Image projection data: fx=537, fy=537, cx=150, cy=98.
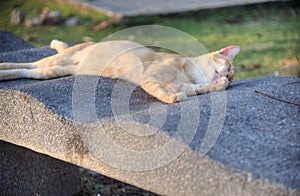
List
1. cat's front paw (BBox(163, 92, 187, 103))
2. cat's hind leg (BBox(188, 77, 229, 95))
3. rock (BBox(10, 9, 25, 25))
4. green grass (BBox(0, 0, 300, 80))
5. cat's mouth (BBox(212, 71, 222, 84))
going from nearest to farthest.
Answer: cat's front paw (BBox(163, 92, 187, 103))
cat's hind leg (BBox(188, 77, 229, 95))
cat's mouth (BBox(212, 71, 222, 84))
green grass (BBox(0, 0, 300, 80))
rock (BBox(10, 9, 25, 25))

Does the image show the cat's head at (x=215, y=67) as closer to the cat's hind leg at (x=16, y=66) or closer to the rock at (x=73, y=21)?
the cat's hind leg at (x=16, y=66)

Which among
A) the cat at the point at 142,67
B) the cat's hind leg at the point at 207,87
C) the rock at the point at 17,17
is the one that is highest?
the cat's hind leg at the point at 207,87

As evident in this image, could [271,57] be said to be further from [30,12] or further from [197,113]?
[30,12]

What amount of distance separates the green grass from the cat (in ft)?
5.68

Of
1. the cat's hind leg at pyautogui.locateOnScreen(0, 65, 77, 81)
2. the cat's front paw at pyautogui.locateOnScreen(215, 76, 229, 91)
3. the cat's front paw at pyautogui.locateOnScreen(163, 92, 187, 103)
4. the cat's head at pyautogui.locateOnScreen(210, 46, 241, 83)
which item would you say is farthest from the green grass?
the cat's front paw at pyautogui.locateOnScreen(163, 92, 187, 103)

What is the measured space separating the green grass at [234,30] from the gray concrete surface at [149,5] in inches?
3.1

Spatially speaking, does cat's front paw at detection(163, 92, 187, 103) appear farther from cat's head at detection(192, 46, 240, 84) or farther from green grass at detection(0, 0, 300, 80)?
green grass at detection(0, 0, 300, 80)

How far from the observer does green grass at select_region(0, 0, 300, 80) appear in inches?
185

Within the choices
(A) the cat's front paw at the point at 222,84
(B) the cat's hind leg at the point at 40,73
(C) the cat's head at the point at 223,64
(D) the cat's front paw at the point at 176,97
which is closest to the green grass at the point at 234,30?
(C) the cat's head at the point at 223,64

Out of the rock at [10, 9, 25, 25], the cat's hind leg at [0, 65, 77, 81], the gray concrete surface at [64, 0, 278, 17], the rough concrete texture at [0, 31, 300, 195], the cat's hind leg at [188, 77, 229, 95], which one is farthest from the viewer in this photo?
the rock at [10, 9, 25, 25]

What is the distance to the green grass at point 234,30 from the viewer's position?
15.4 ft

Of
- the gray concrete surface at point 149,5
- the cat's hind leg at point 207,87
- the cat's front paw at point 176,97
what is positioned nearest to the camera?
the cat's front paw at point 176,97

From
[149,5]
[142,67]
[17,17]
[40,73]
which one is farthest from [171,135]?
[17,17]

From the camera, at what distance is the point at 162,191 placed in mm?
1832
